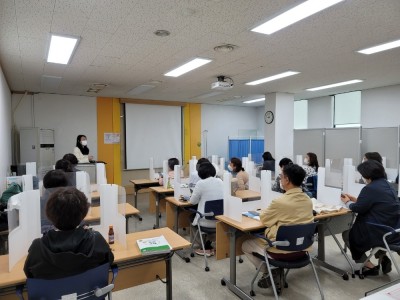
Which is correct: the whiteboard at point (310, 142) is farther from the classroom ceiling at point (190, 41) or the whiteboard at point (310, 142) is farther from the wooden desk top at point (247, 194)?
the wooden desk top at point (247, 194)

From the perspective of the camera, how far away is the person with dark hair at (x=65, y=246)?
1.45 metres

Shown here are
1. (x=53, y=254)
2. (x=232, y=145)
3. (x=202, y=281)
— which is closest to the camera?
(x=53, y=254)

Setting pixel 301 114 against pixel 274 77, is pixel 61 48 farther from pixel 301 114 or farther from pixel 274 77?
pixel 301 114

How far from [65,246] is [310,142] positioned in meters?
6.52

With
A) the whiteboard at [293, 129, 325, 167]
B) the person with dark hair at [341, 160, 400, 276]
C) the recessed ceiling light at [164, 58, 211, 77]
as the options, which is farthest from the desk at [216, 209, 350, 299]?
the whiteboard at [293, 129, 325, 167]

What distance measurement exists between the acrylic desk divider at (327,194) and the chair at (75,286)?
9.44 ft

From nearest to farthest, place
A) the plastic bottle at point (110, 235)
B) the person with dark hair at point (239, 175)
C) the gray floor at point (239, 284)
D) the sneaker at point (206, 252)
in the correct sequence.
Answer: the plastic bottle at point (110, 235), the gray floor at point (239, 284), the sneaker at point (206, 252), the person with dark hair at point (239, 175)

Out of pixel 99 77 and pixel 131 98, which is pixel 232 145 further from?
pixel 99 77

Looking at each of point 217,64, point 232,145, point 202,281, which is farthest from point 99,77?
point 232,145

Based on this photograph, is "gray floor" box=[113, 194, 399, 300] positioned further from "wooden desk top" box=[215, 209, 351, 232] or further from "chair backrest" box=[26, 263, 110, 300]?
"chair backrest" box=[26, 263, 110, 300]

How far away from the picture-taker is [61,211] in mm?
1551

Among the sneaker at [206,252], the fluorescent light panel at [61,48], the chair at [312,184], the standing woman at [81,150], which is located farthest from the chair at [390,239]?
the standing woman at [81,150]

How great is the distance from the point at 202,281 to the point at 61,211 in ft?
6.82

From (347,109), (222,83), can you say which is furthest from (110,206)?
(347,109)
